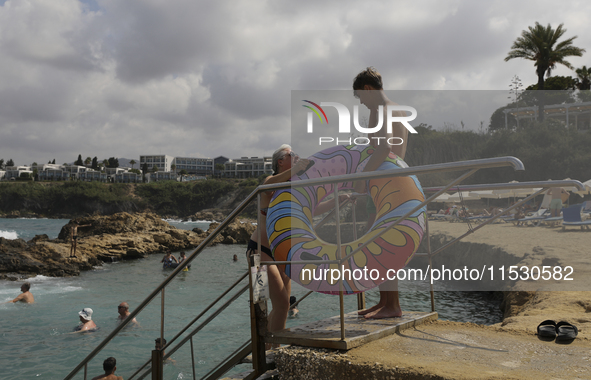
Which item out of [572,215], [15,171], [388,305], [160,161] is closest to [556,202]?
[572,215]

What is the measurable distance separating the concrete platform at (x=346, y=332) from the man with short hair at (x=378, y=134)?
13cm

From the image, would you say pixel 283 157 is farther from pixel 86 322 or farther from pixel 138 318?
pixel 138 318

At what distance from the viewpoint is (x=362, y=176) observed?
2.36 m

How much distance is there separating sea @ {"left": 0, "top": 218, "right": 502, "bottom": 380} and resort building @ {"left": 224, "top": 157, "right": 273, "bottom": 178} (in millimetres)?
125549

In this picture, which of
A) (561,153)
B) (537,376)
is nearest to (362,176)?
(537,376)

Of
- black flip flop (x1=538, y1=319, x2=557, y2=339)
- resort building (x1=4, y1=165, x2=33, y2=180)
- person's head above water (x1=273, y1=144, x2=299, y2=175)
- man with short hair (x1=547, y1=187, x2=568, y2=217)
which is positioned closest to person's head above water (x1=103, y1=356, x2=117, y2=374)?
person's head above water (x1=273, y1=144, x2=299, y2=175)

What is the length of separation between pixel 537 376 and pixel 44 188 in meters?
122

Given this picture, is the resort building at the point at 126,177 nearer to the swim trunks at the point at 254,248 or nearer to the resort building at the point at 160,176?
the resort building at the point at 160,176

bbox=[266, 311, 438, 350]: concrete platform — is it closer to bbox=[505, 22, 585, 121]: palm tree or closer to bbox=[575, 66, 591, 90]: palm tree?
bbox=[505, 22, 585, 121]: palm tree

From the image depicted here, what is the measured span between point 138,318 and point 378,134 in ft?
41.1

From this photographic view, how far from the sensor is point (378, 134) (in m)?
3.01

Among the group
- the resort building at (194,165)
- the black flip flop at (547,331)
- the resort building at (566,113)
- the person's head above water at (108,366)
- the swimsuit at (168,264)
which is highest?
the resort building at (194,165)

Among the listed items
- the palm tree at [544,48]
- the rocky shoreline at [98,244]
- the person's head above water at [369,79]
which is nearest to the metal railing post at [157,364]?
the person's head above water at [369,79]

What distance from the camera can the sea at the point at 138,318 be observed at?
9.30m
